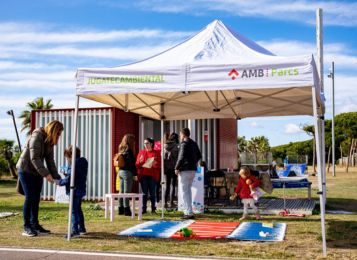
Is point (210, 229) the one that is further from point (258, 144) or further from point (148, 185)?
point (258, 144)

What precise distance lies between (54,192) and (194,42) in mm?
8988

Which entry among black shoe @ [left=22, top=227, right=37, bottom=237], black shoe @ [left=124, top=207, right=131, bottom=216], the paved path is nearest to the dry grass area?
black shoe @ [left=22, top=227, right=37, bottom=237]

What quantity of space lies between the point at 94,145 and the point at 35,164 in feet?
28.0

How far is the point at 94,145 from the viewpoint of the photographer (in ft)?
54.1

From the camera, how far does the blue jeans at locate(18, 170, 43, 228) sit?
8.22m

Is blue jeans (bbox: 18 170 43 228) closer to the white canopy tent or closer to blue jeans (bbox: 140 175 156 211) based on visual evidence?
the white canopy tent

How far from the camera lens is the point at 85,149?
1658cm

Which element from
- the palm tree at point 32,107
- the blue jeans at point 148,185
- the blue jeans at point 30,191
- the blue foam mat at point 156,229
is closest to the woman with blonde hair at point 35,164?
the blue jeans at point 30,191

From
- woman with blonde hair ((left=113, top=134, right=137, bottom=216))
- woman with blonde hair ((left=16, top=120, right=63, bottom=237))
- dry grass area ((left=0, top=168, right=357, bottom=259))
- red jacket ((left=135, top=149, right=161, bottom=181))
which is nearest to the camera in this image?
dry grass area ((left=0, top=168, right=357, bottom=259))

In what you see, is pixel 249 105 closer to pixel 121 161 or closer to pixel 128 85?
pixel 121 161

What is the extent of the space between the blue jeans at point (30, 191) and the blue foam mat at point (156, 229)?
1.52 metres

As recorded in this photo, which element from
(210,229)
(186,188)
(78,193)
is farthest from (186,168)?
(78,193)

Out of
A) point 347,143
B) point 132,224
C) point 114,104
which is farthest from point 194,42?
point 347,143

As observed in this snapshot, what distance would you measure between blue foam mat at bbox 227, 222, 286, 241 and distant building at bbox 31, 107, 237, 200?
282 inches
